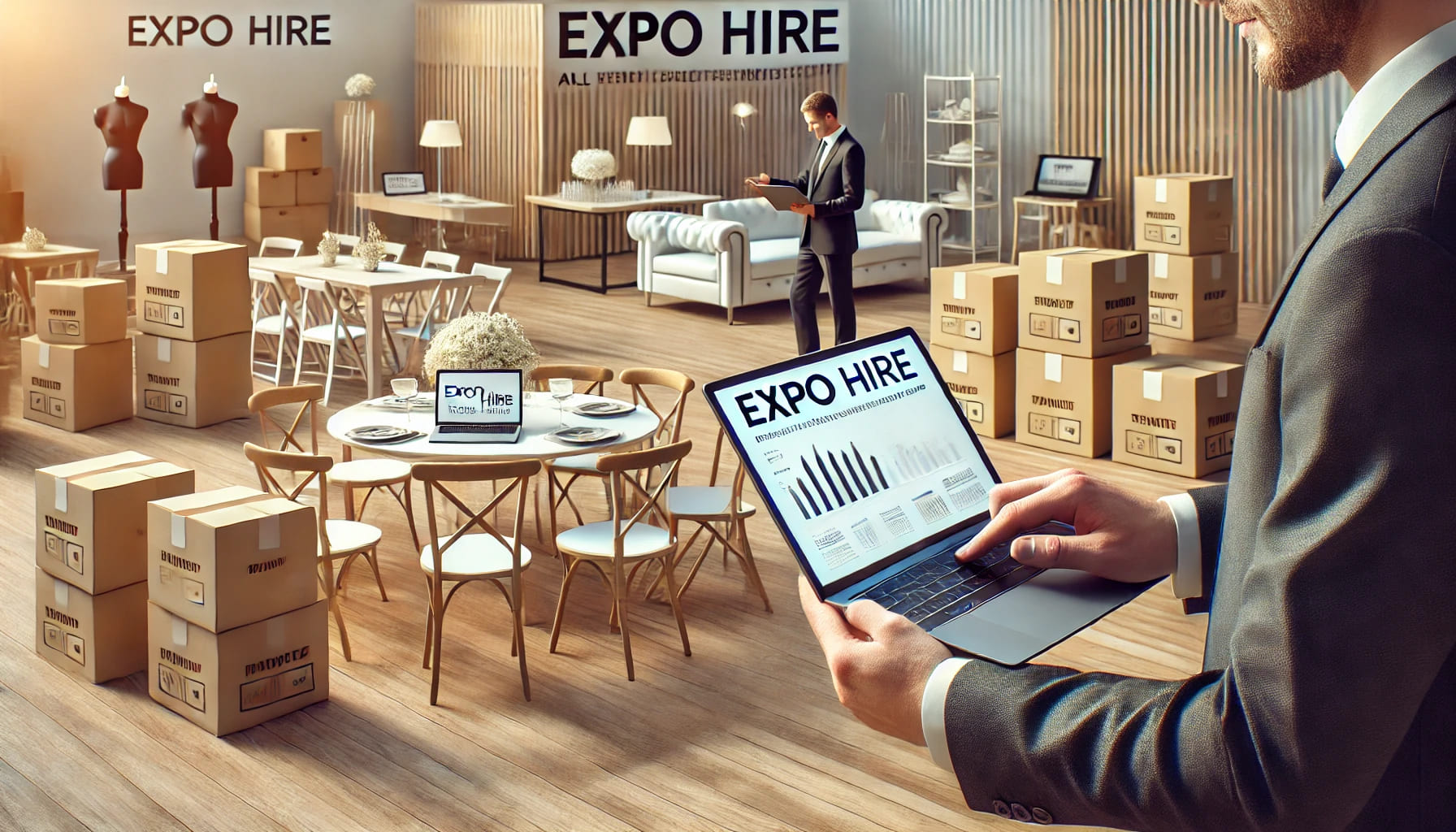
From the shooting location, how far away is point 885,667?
3.43 feet

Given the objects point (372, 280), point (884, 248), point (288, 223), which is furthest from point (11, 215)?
point (884, 248)

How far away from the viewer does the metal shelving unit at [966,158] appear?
503 inches

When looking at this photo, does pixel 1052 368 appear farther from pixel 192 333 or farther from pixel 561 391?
pixel 192 333

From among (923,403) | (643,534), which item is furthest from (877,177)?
(923,403)

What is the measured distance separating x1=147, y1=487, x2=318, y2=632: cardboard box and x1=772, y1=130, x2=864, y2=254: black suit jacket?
14.4 feet

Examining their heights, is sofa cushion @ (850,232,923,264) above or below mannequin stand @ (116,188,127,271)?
below

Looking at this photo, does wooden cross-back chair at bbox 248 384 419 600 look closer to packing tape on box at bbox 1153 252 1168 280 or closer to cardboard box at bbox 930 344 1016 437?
cardboard box at bbox 930 344 1016 437

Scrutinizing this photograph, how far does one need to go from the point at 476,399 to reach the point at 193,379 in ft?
10.1

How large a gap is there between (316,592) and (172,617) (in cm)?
39

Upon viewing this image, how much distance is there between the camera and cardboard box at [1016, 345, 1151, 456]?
21.8 ft

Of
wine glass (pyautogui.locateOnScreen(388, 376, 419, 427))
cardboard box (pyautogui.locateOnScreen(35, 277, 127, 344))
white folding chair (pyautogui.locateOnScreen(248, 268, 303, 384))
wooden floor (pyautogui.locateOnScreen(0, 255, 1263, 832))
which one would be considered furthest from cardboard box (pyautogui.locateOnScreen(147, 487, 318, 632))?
white folding chair (pyautogui.locateOnScreen(248, 268, 303, 384))

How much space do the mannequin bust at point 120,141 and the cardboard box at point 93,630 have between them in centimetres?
853

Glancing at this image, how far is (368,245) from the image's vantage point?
8320mm

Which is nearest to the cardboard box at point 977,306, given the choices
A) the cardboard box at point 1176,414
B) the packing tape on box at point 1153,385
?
the cardboard box at point 1176,414
